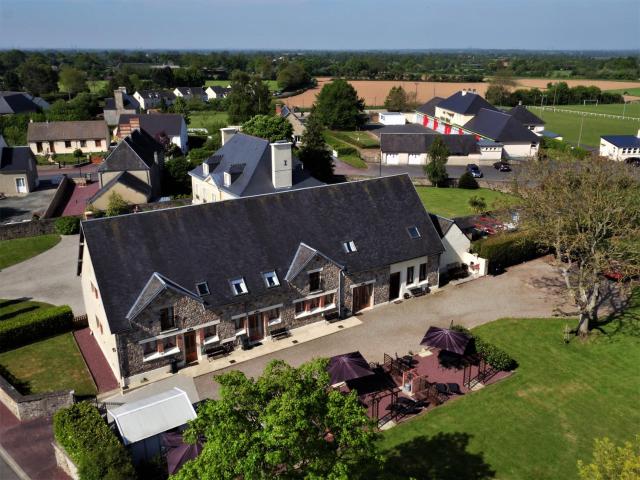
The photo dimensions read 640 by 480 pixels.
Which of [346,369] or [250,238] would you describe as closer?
[346,369]

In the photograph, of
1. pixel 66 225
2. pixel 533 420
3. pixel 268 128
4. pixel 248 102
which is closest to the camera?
pixel 533 420

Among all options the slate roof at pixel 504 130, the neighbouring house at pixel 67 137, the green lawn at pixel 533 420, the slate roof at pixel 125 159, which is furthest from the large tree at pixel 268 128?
the green lawn at pixel 533 420

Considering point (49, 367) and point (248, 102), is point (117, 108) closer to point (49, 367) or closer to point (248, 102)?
point (248, 102)

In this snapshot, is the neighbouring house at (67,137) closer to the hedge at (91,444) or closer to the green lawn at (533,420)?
the hedge at (91,444)

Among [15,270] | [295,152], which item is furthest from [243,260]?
[295,152]

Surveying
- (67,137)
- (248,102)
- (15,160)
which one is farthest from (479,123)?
(15,160)

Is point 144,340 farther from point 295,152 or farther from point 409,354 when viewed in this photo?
point 295,152

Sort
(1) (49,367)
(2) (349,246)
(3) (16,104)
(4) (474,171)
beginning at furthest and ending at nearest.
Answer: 1. (3) (16,104)
2. (4) (474,171)
3. (2) (349,246)
4. (1) (49,367)

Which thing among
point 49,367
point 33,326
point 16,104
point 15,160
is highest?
point 16,104
